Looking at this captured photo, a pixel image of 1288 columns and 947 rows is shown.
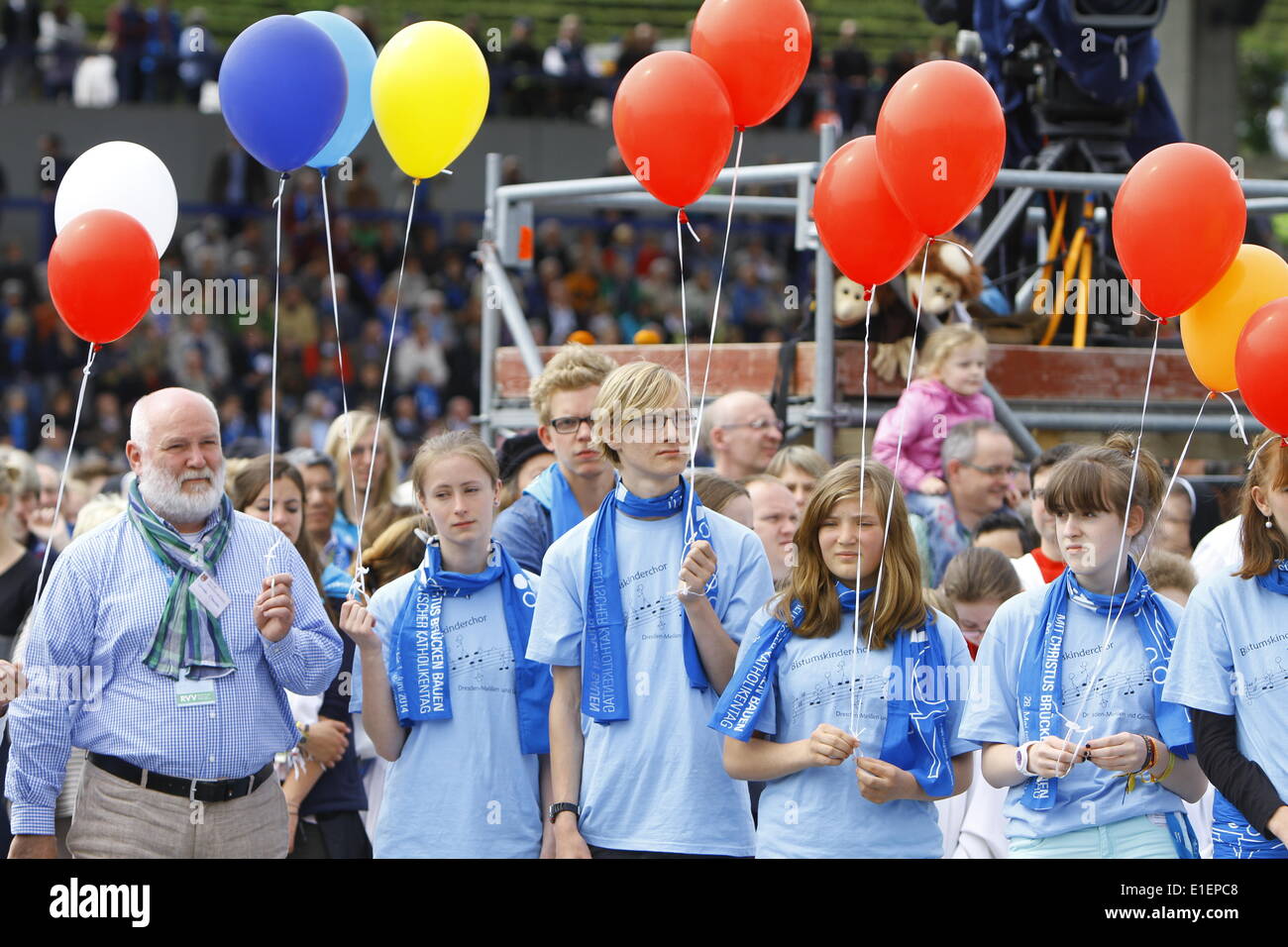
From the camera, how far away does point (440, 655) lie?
4492 millimetres

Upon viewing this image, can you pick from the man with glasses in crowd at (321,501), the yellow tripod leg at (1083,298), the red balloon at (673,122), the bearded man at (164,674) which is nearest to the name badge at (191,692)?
the bearded man at (164,674)

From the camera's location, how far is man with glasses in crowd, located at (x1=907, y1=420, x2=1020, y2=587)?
243 inches

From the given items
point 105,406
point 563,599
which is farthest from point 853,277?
point 105,406

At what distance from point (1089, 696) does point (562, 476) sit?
182 cm

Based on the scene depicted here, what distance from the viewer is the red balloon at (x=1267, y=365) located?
3945 mm

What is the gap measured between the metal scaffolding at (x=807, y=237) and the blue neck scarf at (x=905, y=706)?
229 centimetres

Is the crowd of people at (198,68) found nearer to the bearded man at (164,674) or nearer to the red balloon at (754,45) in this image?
the red balloon at (754,45)

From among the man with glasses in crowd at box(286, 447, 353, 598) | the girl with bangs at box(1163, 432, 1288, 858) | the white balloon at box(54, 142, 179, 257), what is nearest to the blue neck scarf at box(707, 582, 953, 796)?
the girl with bangs at box(1163, 432, 1288, 858)

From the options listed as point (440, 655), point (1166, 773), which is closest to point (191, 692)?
point (440, 655)

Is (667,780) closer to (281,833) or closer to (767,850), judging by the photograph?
(767,850)

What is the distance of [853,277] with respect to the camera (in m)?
4.92

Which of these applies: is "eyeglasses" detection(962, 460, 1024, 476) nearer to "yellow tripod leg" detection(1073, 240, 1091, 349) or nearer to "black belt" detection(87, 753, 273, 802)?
"yellow tripod leg" detection(1073, 240, 1091, 349)

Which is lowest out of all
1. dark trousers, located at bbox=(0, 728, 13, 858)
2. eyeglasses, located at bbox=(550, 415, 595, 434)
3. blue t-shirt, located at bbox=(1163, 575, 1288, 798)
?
dark trousers, located at bbox=(0, 728, 13, 858)

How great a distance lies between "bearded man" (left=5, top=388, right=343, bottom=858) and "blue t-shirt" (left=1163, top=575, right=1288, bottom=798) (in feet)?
7.04
